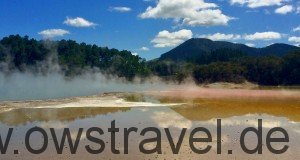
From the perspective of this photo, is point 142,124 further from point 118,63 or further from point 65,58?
point 118,63

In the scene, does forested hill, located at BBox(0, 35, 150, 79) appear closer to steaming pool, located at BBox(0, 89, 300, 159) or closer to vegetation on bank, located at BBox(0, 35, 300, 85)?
vegetation on bank, located at BBox(0, 35, 300, 85)

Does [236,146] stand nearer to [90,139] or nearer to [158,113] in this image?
[90,139]

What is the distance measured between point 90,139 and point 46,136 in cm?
307

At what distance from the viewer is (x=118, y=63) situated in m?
144

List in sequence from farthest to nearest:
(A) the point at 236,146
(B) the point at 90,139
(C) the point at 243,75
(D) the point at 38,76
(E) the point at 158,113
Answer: (D) the point at 38,76 → (C) the point at 243,75 → (E) the point at 158,113 → (B) the point at 90,139 → (A) the point at 236,146

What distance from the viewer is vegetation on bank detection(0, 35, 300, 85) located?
106250 mm

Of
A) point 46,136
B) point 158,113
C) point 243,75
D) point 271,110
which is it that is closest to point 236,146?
point 46,136

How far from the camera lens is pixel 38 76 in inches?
5290

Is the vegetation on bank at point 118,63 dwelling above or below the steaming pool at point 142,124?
above

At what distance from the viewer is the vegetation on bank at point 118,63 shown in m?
106

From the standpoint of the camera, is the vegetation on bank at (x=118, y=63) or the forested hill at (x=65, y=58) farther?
the forested hill at (x=65, y=58)

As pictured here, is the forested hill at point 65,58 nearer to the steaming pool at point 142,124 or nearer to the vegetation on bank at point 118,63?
the vegetation on bank at point 118,63

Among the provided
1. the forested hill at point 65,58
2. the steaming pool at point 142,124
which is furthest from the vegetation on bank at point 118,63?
the steaming pool at point 142,124

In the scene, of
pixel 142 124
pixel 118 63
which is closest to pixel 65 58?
pixel 118 63
